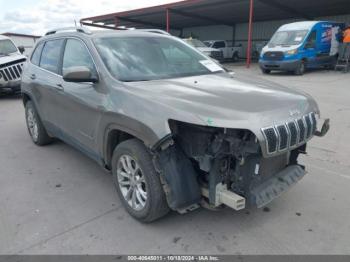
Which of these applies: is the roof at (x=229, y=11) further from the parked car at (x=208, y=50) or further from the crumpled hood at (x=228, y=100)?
the crumpled hood at (x=228, y=100)

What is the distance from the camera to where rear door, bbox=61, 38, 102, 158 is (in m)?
3.51

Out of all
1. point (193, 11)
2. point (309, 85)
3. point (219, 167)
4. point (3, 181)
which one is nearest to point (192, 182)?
point (219, 167)

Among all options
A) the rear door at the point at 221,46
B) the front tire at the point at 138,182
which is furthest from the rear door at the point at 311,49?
the front tire at the point at 138,182

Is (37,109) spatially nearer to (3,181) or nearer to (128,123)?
(3,181)

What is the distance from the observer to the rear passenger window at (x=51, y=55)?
14.9 feet

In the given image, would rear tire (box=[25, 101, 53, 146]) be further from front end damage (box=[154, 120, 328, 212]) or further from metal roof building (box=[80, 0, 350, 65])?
metal roof building (box=[80, 0, 350, 65])

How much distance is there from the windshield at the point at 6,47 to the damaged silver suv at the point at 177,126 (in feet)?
28.6

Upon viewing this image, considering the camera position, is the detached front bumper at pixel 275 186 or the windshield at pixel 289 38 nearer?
the detached front bumper at pixel 275 186

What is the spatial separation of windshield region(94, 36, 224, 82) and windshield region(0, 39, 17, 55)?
29.9ft

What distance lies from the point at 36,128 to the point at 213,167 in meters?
3.92

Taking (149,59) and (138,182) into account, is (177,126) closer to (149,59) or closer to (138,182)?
(138,182)

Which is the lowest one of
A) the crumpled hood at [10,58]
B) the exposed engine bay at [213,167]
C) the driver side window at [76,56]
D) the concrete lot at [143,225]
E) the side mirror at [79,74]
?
the concrete lot at [143,225]

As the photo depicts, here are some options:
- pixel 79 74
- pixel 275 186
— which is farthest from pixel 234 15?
pixel 275 186

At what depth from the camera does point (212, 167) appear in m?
2.77
